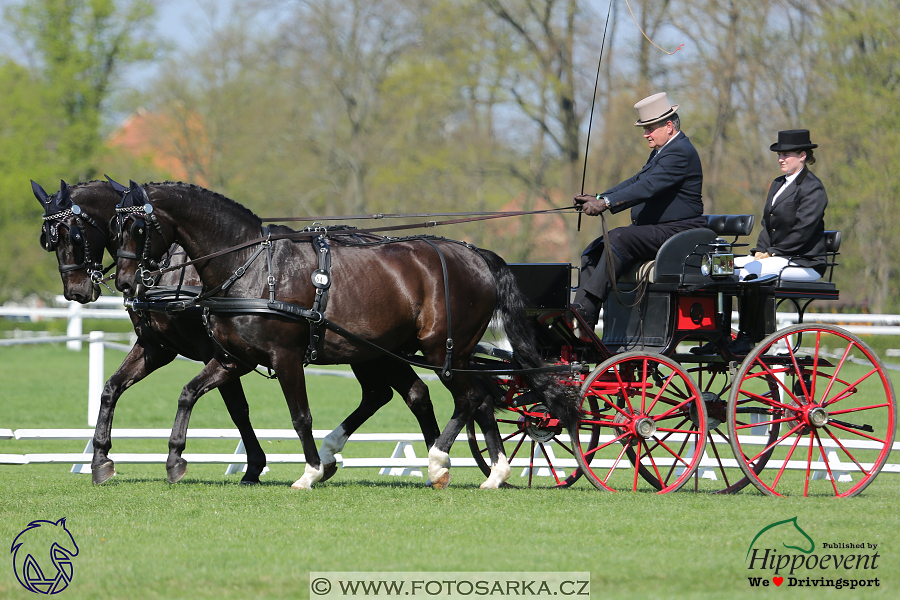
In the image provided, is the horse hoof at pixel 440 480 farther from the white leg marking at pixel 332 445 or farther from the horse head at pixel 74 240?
the horse head at pixel 74 240

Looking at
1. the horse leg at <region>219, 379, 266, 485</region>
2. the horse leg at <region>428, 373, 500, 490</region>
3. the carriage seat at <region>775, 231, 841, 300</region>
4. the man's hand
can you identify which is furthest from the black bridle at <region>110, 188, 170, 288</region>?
the carriage seat at <region>775, 231, 841, 300</region>

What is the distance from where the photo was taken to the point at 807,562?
4.61 m

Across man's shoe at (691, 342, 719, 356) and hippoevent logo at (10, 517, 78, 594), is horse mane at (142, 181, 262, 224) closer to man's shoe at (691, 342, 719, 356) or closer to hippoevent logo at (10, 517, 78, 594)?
hippoevent logo at (10, 517, 78, 594)

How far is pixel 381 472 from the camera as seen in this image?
8758mm

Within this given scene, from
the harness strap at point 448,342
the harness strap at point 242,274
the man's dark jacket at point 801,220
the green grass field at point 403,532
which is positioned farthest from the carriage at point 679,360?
the harness strap at point 242,274

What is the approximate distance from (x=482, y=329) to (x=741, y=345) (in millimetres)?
1850

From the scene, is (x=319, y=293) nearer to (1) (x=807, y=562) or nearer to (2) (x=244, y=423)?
(2) (x=244, y=423)

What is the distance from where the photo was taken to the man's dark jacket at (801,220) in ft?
22.5

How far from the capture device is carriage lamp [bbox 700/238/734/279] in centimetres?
672

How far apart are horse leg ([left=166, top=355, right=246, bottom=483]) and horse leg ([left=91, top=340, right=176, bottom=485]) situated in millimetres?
468

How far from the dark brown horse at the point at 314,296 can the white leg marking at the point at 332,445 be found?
0.36 metres

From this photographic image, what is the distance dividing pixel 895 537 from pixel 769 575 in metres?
1.02

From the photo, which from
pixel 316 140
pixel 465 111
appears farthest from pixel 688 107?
pixel 316 140

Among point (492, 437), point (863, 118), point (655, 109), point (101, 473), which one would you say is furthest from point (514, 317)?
point (863, 118)
